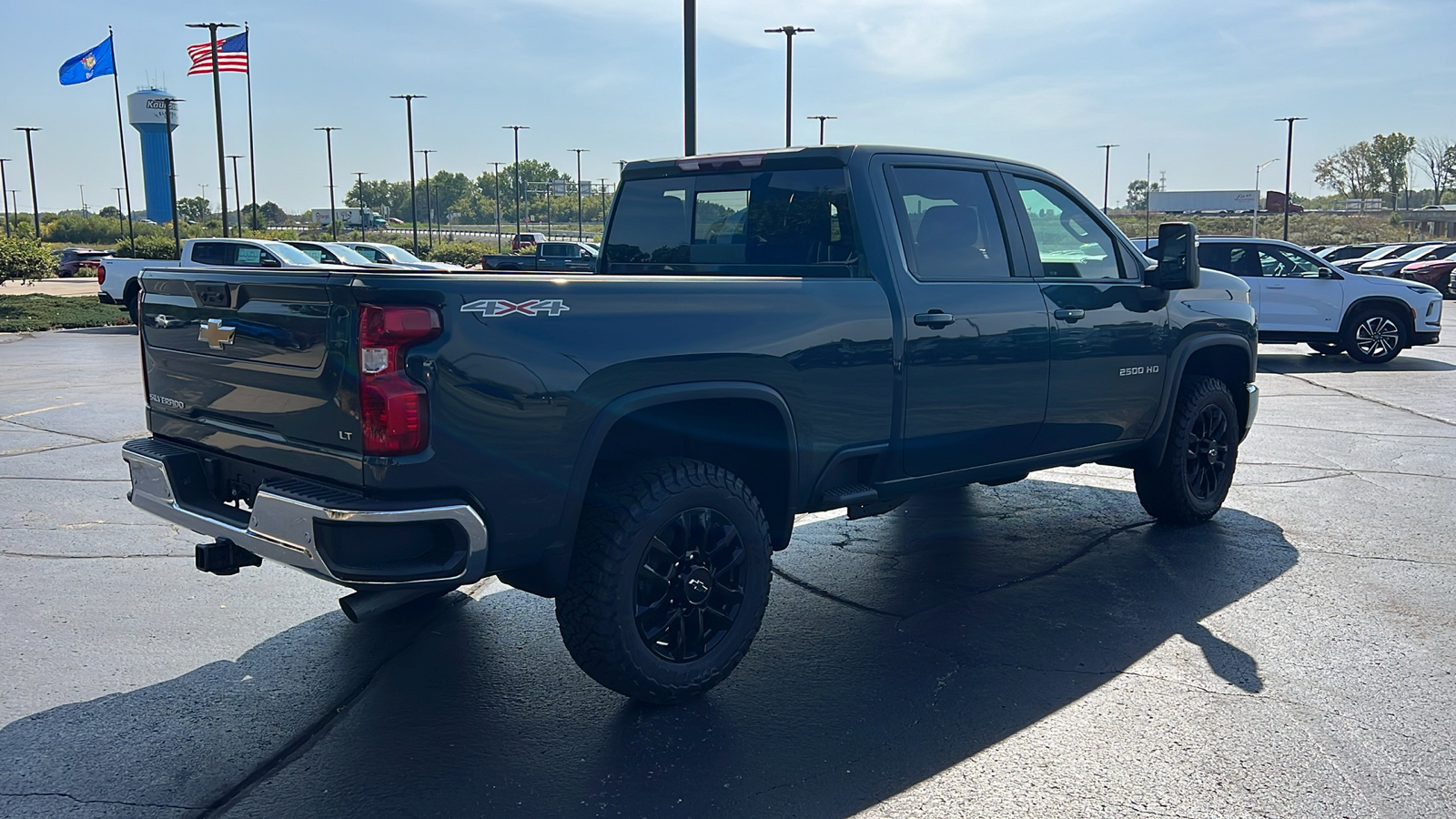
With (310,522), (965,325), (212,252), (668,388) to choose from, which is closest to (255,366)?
(310,522)

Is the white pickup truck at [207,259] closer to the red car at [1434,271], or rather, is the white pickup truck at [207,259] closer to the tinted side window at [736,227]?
the tinted side window at [736,227]

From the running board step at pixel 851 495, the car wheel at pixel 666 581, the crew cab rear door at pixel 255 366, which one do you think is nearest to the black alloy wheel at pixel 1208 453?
the running board step at pixel 851 495

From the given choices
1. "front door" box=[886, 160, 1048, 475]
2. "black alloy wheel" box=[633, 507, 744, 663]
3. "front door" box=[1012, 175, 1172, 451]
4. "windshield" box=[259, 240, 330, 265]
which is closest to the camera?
"black alloy wheel" box=[633, 507, 744, 663]

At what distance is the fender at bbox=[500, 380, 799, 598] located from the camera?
369cm

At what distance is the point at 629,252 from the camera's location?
5801 mm

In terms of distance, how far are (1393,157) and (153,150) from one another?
125m

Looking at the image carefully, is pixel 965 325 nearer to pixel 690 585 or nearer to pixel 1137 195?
pixel 690 585

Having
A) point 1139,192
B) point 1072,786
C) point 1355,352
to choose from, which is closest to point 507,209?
point 1139,192

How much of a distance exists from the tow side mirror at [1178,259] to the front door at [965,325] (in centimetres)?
96

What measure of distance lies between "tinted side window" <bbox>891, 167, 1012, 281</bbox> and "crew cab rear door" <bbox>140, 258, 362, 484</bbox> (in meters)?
2.43

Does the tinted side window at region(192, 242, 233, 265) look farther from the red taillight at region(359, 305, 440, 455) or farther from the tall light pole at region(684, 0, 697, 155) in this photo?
the red taillight at region(359, 305, 440, 455)

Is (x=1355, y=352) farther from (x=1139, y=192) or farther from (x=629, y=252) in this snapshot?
(x=1139, y=192)

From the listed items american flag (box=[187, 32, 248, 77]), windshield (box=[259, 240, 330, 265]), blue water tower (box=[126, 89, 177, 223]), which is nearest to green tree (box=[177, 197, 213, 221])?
blue water tower (box=[126, 89, 177, 223])

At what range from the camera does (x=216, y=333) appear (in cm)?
393
